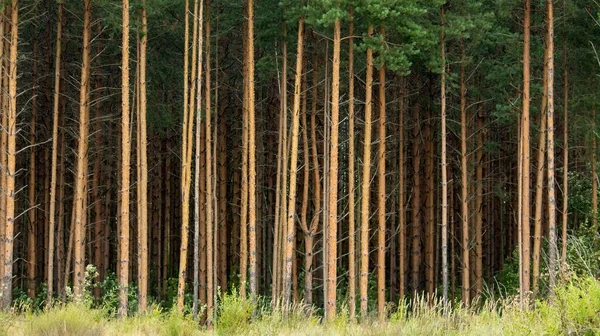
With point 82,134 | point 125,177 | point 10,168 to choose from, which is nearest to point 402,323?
point 125,177

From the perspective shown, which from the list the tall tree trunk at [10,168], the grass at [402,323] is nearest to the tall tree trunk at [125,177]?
the tall tree trunk at [10,168]

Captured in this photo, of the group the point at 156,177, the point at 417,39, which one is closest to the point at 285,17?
the point at 417,39

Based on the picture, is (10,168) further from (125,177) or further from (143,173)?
(143,173)

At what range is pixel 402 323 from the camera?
10.4 m

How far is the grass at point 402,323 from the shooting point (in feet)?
25.3

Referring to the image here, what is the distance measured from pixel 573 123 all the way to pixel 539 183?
3.48m

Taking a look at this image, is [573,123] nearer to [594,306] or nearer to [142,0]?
[142,0]

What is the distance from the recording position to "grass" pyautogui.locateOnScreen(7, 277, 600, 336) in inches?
304

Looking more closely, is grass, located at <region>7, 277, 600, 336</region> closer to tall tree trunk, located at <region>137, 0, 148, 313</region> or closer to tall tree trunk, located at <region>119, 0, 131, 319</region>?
tall tree trunk, located at <region>119, 0, 131, 319</region>

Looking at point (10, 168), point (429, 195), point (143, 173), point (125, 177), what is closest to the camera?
point (10, 168)

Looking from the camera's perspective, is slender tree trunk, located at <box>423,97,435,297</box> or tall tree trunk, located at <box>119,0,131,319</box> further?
slender tree trunk, located at <box>423,97,435,297</box>

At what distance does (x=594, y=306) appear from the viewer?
7.64m

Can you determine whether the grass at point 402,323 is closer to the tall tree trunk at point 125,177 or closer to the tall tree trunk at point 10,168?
the tall tree trunk at point 125,177

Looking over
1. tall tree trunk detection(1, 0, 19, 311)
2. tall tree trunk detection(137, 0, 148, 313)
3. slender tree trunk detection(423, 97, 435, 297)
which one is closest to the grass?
tall tree trunk detection(1, 0, 19, 311)
